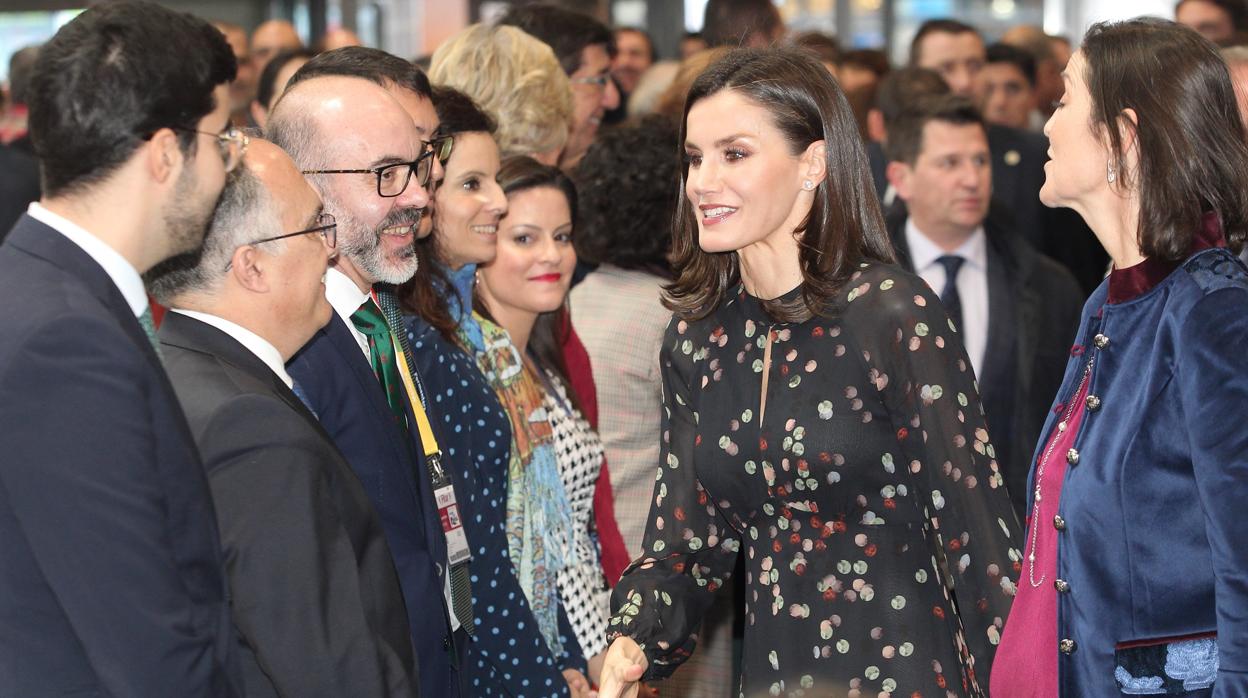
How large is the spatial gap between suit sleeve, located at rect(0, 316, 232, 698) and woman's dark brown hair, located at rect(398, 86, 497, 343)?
140 cm

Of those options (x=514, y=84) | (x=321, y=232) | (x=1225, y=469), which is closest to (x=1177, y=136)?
(x=1225, y=469)

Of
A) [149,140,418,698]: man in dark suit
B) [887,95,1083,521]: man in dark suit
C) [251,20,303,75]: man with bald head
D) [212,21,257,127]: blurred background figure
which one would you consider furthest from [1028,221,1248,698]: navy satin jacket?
[251,20,303,75]: man with bald head

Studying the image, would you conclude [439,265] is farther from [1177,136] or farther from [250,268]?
[1177,136]

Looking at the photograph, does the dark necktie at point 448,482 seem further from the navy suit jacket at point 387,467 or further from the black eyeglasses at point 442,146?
the black eyeglasses at point 442,146

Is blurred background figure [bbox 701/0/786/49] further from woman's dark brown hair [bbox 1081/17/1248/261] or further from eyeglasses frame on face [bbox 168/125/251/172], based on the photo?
eyeglasses frame on face [bbox 168/125/251/172]

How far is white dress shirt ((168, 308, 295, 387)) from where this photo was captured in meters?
2.15

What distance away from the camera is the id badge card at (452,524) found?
2.70 meters

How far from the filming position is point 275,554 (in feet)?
6.45

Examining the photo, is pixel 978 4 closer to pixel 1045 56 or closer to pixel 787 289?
pixel 1045 56

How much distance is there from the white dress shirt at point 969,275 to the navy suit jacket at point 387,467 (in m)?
2.67

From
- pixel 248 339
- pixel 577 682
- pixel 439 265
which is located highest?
pixel 248 339

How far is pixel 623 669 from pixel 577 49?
296cm

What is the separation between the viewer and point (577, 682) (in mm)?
3275

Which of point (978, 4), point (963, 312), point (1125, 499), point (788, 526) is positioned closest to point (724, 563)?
point (788, 526)
